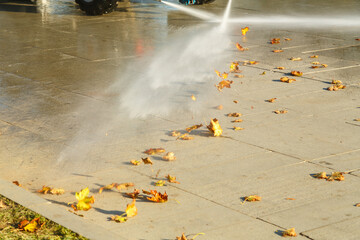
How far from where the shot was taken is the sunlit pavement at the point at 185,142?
17.0ft

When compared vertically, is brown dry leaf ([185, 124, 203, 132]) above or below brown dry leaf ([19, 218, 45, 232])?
below

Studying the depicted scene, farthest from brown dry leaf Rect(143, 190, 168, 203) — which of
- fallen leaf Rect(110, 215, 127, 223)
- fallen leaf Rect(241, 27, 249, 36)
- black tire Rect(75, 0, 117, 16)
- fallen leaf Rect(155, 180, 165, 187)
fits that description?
black tire Rect(75, 0, 117, 16)

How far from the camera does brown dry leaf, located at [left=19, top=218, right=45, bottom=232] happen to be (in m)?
4.73

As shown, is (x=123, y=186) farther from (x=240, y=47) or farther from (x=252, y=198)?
(x=240, y=47)

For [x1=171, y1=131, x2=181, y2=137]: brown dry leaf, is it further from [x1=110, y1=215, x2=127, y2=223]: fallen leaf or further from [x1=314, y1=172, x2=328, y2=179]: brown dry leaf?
[x1=110, y1=215, x2=127, y2=223]: fallen leaf

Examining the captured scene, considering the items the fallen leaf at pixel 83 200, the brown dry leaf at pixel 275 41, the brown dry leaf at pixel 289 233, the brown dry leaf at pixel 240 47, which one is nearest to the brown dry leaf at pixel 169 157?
the fallen leaf at pixel 83 200

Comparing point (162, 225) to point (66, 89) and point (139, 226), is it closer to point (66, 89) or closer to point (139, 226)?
point (139, 226)

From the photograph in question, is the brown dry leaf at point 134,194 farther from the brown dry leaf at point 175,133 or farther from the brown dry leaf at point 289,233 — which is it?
the brown dry leaf at point 175,133

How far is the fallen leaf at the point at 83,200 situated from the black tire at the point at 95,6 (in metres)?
10.1

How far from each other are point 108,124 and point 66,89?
1.68m

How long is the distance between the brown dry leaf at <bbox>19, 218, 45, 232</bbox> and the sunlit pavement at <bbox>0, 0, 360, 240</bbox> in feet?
0.38

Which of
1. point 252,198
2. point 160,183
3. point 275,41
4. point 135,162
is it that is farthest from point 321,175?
point 275,41

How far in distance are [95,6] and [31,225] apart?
35.4 ft

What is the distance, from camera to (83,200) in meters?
5.38
